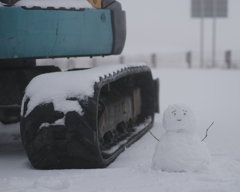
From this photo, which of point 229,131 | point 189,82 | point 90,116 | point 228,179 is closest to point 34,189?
point 90,116

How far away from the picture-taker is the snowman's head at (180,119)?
3.38 meters

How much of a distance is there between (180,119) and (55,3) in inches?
51.8

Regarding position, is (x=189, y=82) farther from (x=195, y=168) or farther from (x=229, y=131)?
(x=195, y=168)

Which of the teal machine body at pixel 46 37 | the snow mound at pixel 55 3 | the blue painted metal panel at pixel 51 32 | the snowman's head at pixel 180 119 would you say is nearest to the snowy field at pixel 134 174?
the snowman's head at pixel 180 119

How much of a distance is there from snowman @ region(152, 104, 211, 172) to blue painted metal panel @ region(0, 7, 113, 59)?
997mm

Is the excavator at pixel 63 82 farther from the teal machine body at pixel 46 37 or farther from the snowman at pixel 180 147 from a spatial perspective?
the snowman at pixel 180 147

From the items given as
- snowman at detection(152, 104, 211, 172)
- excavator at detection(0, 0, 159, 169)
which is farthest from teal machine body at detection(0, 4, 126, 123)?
snowman at detection(152, 104, 211, 172)

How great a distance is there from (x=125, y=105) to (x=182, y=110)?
1.54 meters

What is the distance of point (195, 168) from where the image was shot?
3.29 meters

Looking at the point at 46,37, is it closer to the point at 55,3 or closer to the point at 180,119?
the point at 55,3

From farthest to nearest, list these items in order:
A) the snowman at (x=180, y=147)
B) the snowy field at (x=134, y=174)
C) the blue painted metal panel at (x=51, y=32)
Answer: the blue painted metal panel at (x=51, y=32)
the snowman at (x=180, y=147)
the snowy field at (x=134, y=174)

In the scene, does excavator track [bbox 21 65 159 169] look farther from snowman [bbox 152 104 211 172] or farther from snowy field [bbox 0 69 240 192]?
snowman [bbox 152 104 211 172]

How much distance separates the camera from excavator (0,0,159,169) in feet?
11.0

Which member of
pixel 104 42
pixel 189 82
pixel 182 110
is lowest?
pixel 189 82
